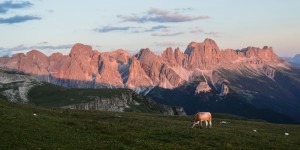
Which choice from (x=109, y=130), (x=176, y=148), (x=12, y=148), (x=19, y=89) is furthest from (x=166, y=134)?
(x=19, y=89)

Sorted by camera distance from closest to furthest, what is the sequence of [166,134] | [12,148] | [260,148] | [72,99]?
[12,148] < [260,148] < [166,134] < [72,99]

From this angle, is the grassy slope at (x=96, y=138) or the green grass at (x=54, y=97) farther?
the green grass at (x=54, y=97)

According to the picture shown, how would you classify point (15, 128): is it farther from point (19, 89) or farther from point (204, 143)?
point (19, 89)

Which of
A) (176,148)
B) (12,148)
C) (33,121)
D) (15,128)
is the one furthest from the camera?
(33,121)

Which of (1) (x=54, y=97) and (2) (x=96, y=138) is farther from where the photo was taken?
(1) (x=54, y=97)

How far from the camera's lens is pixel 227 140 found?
4291cm

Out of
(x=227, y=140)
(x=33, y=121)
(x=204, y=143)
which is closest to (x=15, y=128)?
(x=33, y=121)

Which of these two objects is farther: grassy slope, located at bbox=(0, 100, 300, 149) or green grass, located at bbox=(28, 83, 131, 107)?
green grass, located at bbox=(28, 83, 131, 107)

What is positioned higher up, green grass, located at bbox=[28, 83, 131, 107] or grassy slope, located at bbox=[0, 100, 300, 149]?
grassy slope, located at bbox=[0, 100, 300, 149]

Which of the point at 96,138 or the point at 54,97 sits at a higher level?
the point at 96,138

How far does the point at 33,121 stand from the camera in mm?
49406

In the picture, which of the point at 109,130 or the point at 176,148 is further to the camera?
the point at 109,130

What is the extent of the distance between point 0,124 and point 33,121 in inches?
227

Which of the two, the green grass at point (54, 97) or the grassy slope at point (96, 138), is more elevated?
the grassy slope at point (96, 138)
